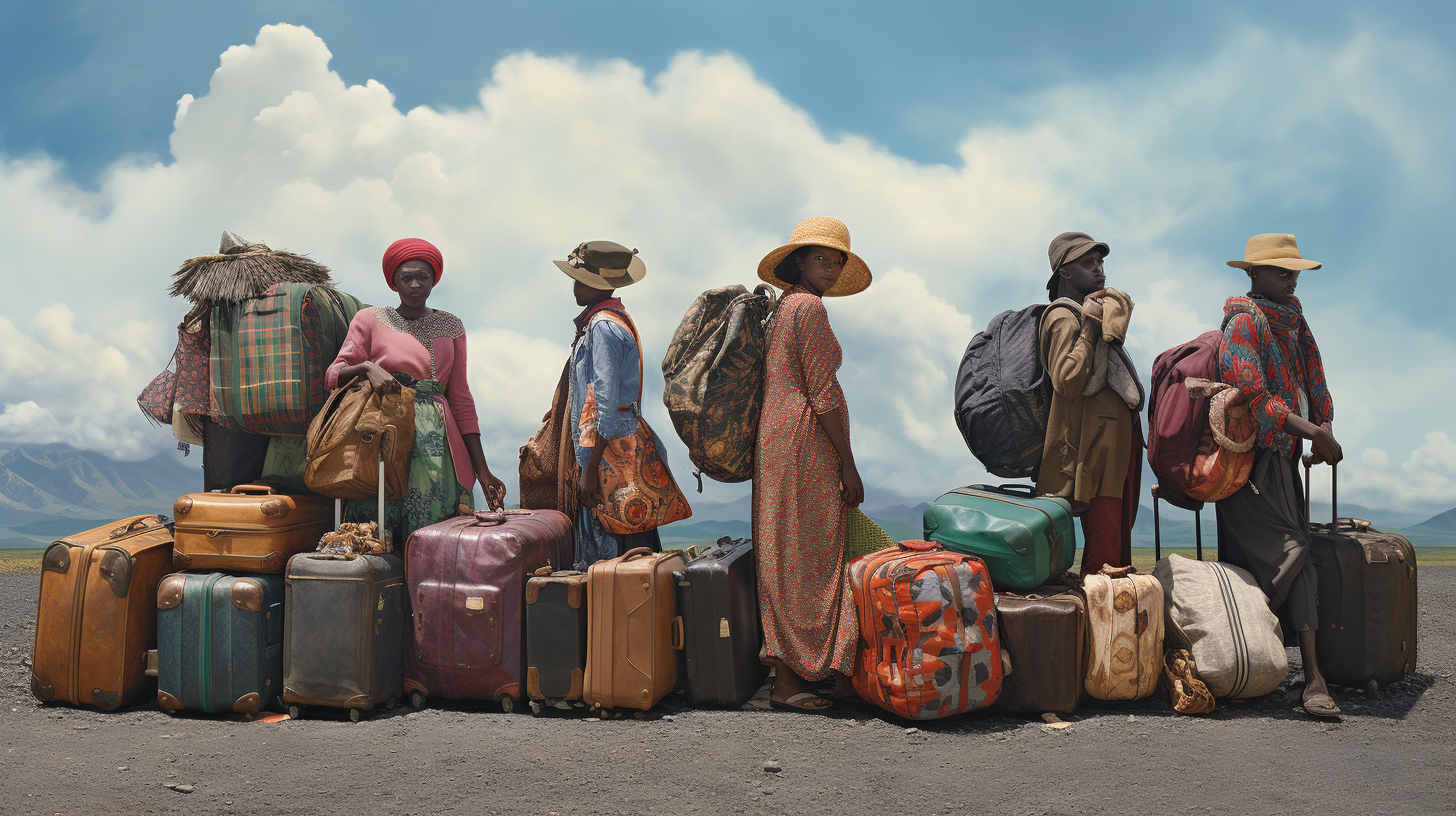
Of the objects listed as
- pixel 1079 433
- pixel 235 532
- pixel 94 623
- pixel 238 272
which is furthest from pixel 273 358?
pixel 1079 433

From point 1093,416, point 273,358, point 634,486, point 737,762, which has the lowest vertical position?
point 737,762

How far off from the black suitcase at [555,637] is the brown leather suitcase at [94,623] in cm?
232

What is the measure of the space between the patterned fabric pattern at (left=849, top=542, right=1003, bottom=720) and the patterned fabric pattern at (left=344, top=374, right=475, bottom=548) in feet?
8.37

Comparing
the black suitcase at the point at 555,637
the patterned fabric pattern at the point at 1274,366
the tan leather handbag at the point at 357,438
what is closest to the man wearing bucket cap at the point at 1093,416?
the patterned fabric pattern at the point at 1274,366

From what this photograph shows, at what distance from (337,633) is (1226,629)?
4.74 meters

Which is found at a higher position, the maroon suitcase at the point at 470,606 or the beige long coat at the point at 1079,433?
the beige long coat at the point at 1079,433

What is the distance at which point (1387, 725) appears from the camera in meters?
4.57

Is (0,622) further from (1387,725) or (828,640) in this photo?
(1387,725)

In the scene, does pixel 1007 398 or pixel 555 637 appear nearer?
pixel 555 637

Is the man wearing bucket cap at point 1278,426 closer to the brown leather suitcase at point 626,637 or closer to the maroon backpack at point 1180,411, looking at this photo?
the maroon backpack at point 1180,411

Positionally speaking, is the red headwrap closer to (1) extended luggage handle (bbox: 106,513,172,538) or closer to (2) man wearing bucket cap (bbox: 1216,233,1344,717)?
(1) extended luggage handle (bbox: 106,513,172,538)

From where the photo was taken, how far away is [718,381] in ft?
15.3

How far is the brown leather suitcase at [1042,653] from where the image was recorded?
4473 mm

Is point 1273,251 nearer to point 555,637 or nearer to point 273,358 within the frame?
point 555,637
